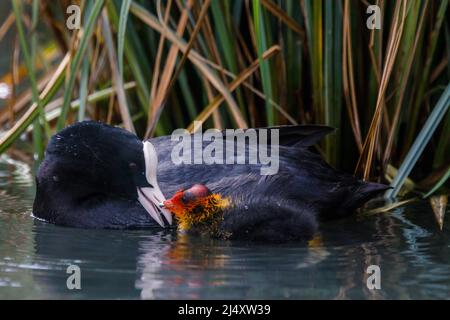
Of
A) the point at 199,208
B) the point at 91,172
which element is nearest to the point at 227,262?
the point at 199,208

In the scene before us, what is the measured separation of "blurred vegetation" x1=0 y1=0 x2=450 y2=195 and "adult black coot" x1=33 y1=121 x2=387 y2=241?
0.84 ft

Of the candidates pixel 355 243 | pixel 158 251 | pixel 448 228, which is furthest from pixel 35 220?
pixel 448 228

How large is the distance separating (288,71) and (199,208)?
1293mm

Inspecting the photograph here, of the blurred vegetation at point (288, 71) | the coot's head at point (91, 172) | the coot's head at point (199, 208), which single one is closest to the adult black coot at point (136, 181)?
the coot's head at point (91, 172)

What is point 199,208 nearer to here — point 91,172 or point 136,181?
point 136,181

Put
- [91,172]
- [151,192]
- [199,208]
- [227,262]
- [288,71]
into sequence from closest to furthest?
[227,262]
[199,208]
[151,192]
[91,172]
[288,71]

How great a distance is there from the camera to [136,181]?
443cm

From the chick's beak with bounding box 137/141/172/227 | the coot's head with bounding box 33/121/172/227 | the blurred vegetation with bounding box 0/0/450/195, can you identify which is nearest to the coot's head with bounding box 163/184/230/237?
the chick's beak with bounding box 137/141/172/227

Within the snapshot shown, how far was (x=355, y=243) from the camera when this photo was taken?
158 inches

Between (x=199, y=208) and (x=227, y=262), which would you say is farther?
(x=199, y=208)

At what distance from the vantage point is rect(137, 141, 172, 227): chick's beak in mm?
4301

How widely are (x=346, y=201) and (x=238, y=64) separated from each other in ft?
3.53

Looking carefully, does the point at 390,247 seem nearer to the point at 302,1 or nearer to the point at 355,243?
the point at 355,243
